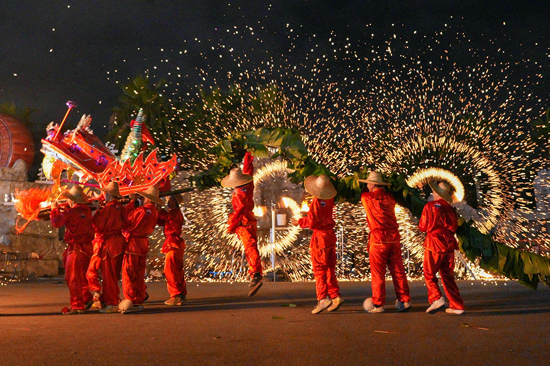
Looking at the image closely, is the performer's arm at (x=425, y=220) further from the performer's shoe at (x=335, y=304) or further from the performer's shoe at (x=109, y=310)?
the performer's shoe at (x=109, y=310)

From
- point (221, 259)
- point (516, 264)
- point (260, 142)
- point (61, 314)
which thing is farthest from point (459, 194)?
point (221, 259)

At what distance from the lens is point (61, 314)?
25.0ft

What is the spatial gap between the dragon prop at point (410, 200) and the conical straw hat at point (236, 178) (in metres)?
0.43

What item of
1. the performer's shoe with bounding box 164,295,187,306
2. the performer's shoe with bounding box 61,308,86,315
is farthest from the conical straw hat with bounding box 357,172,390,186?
the performer's shoe with bounding box 61,308,86,315

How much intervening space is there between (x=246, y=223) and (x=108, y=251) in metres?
2.01

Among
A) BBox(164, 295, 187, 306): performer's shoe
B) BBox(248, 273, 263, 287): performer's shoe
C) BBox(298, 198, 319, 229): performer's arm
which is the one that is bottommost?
BBox(164, 295, 187, 306): performer's shoe

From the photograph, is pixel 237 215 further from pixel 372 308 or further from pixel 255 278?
pixel 372 308

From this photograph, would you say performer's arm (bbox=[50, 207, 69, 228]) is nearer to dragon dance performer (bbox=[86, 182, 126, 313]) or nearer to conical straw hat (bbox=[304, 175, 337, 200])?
dragon dance performer (bbox=[86, 182, 126, 313])

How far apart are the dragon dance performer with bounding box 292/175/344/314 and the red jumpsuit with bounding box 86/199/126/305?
2.50 m

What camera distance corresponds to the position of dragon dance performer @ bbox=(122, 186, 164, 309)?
7840mm

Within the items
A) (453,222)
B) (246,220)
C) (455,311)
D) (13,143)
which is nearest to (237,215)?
(246,220)

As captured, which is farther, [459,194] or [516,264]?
[459,194]

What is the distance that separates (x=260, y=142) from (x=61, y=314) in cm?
366

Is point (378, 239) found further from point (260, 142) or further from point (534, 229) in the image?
point (534, 229)
